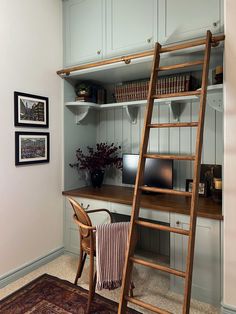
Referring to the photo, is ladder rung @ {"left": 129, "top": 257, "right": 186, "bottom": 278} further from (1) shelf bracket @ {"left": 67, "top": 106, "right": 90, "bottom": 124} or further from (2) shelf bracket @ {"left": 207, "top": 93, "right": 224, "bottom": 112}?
(1) shelf bracket @ {"left": 67, "top": 106, "right": 90, "bottom": 124}

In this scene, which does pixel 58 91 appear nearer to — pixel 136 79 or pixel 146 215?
pixel 136 79

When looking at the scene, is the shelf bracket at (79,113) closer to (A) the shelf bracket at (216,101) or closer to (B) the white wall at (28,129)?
(B) the white wall at (28,129)

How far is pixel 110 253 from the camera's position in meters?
1.88

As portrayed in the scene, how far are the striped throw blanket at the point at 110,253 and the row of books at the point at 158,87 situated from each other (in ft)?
4.65

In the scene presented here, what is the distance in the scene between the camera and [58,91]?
111 inches

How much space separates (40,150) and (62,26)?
58.6 inches

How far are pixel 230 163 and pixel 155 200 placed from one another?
33.5 inches

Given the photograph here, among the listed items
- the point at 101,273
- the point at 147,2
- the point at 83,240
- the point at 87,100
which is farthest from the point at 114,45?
the point at 101,273

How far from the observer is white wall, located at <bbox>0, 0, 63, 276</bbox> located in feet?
7.42

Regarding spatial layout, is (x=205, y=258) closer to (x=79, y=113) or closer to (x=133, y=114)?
(x=133, y=114)

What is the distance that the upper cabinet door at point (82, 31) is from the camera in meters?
2.56

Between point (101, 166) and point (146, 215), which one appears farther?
point (101, 166)

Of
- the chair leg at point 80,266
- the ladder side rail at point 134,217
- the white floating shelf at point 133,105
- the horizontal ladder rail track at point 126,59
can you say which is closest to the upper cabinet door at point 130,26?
the horizontal ladder rail track at point 126,59

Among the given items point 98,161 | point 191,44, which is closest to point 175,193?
point 191,44
